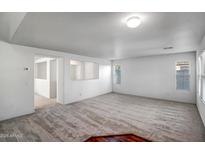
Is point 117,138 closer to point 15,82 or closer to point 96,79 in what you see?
point 15,82

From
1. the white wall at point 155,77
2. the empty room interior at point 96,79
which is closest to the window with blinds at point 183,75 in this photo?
the empty room interior at point 96,79

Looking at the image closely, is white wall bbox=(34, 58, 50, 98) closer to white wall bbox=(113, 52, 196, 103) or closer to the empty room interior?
the empty room interior

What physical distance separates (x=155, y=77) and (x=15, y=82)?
6093mm

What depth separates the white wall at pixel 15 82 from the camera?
9.37 feet

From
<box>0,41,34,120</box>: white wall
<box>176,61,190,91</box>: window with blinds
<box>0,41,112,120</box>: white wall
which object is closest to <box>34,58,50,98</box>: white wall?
<box>0,41,112,120</box>: white wall

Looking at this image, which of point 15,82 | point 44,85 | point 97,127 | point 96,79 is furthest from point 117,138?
point 44,85

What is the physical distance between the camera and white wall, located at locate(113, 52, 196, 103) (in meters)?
4.64

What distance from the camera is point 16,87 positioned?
3100mm

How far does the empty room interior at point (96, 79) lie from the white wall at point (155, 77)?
0.04m

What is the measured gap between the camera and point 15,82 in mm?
3082
